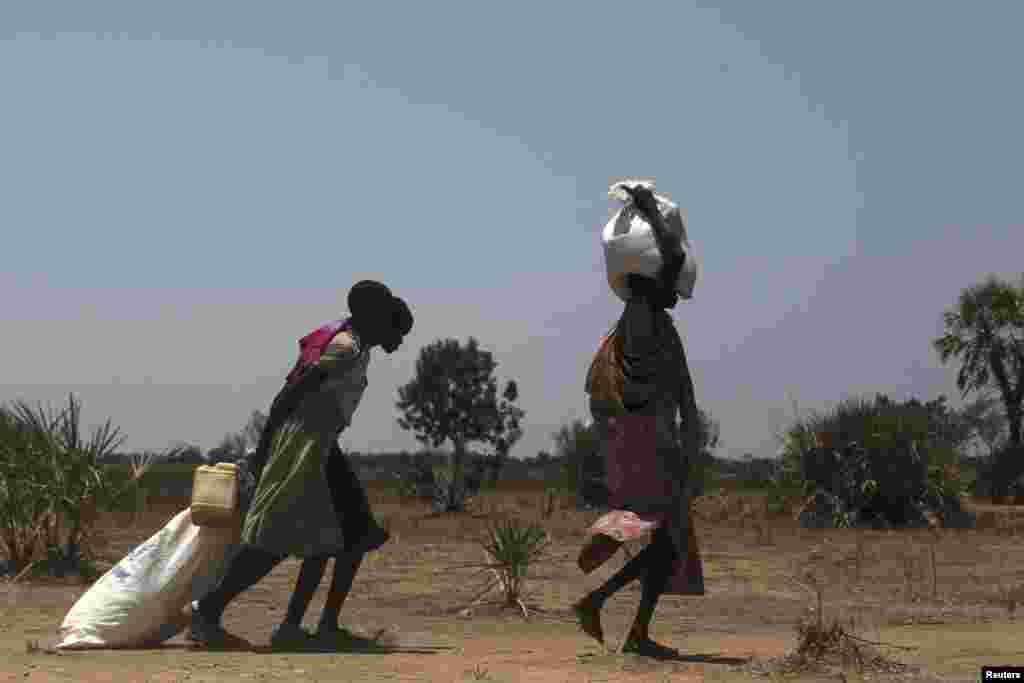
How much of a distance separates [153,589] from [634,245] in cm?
303

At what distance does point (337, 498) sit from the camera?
7539 mm

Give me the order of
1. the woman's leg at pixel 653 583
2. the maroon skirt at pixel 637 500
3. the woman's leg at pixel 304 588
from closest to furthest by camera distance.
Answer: the maroon skirt at pixel 637 500 → the woman's leg at pixel 653 583 → the woman's leg at pixel 304 588

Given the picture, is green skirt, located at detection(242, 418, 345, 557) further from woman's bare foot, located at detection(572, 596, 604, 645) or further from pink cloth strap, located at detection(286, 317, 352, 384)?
woman's bare foot, located at detection(572, 596, 604, 645)

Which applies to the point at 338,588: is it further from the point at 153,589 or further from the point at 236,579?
the point at 153,589

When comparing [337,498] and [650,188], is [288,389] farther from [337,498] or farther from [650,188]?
[650,188]

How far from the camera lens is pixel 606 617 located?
1024 cm

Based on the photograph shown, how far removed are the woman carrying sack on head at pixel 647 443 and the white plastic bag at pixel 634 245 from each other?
4 centimetres

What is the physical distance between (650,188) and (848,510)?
1528cm

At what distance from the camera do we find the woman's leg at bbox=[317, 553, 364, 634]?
756 cm

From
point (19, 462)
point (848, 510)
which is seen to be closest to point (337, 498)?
point (19, 462)

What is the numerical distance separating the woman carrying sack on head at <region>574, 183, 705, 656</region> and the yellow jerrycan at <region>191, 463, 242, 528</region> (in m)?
1.86

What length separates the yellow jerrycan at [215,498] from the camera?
7277 millimetres

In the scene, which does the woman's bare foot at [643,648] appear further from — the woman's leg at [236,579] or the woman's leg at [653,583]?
the woman's leg at [236,579]

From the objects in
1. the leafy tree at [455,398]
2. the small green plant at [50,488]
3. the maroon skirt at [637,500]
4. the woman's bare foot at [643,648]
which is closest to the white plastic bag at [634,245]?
the maroon skirt at [637,500]
